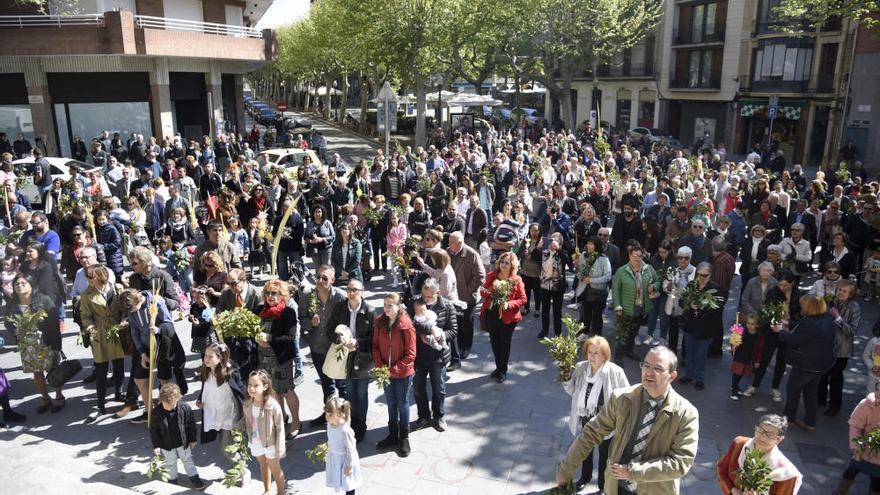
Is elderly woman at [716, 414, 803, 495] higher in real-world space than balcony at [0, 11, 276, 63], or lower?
lower

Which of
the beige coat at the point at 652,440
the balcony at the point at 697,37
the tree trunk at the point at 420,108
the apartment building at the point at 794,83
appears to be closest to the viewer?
the beige coat at the point at 652,440

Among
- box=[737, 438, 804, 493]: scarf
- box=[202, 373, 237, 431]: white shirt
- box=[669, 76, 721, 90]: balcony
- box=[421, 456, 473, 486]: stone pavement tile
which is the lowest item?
box=[421, 456, 473, 486]: stone pavement tile

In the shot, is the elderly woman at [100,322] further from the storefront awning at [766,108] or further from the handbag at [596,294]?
the storefront awning at [766,108]

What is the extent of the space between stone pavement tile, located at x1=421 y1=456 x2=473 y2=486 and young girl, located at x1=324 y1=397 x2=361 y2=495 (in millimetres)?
977

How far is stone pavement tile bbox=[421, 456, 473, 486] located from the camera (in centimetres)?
627

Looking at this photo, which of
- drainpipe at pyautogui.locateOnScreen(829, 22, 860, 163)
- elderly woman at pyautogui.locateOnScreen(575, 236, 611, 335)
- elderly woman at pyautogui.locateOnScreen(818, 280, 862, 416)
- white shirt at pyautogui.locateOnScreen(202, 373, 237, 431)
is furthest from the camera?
drainpipe at pyautogui.locateOnScreen(829, 22, 860, 163)

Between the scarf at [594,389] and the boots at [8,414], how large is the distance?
20.6ft

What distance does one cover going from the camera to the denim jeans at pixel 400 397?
6.52m

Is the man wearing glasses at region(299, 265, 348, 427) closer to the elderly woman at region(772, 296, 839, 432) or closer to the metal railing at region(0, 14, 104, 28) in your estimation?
the elderly woman at region(772, 296, 839, 432)

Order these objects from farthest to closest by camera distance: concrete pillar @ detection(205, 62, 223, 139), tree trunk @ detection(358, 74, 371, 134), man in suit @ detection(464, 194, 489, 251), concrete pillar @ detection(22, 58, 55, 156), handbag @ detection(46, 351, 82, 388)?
1. tree trunk @ detection(358, 74, 371, 134)
2. concrete pillar @ detection(205, 62, 223, 139)
3. concrete pillar @ detection(22, 58, 55, 156)
4. man in suit @ detection(464, 194, 489, 251)
5. handbag @ detection(46, 351, 82, 388)

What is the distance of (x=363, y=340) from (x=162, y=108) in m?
23.0

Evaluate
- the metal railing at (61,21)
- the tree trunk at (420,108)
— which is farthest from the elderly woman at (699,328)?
the tree trunk at (420,108)

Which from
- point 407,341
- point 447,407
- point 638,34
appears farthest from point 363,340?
point 638,34

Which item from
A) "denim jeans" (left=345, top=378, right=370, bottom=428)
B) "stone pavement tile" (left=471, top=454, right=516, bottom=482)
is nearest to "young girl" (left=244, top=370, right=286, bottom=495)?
"denim jeans" (left=345, top=378, right=370, bottom=428)
